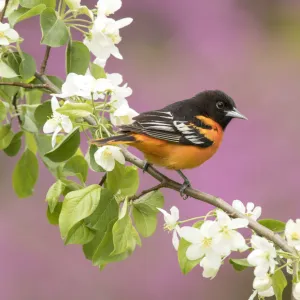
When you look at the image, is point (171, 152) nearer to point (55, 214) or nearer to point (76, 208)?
point (55, 214)

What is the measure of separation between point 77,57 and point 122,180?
292mm

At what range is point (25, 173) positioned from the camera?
6.19ft

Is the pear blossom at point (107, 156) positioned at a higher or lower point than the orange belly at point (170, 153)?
higher

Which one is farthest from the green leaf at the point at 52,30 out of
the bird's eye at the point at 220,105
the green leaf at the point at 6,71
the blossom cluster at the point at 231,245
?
the bird's eye at the point at 220,105

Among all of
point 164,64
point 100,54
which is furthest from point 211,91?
point 164,64

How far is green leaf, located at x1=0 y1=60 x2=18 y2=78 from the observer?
158cm

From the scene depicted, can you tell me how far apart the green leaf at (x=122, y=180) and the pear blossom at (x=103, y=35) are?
273mm

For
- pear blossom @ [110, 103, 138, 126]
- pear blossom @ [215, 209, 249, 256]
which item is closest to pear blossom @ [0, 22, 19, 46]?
pear blossom @ [110, 103, 138, 126]

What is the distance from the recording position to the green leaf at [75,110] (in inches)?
56.3

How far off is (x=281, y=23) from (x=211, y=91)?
8.66 feet

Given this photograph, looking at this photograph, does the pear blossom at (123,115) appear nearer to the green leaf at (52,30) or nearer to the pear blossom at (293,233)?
the green leaf at (52,30)

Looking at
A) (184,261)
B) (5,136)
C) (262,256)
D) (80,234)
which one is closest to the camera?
(262,256)

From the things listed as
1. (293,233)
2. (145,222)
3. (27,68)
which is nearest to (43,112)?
(27,68)

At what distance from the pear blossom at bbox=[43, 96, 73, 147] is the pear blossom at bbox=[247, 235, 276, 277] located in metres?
0.43
